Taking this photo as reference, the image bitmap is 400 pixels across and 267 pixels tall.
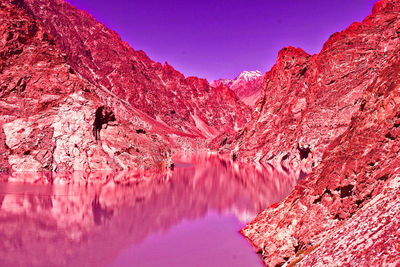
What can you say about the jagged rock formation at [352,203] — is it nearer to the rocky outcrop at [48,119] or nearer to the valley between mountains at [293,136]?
the valley between mountains at [293,136]

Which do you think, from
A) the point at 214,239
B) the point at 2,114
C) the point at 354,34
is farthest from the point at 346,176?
the point at 354,34

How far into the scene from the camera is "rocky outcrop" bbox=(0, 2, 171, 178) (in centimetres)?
4772

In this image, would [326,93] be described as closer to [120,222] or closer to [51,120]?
[120,222]

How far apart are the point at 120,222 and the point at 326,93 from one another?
2025 inches

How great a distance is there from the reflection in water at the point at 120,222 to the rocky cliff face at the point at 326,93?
22.9 meters

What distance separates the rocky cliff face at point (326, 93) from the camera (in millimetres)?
49688

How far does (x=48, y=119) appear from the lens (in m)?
51.6

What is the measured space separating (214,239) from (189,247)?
2.12 m

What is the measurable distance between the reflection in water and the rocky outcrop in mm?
16056

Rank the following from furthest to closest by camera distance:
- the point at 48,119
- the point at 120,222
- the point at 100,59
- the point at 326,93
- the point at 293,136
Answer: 1. the point at 100,59
2. the point at 293,136
3. the point at 326,93
4. the point at 48,119
5. the point at 120,222

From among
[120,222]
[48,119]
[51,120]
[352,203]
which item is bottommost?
[120,222]

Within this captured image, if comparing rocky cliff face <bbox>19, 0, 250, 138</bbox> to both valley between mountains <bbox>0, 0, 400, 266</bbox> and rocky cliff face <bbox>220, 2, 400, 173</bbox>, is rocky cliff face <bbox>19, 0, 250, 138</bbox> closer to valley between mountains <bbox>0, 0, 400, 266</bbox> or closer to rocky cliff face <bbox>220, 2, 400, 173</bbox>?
valley between mountains <bbox>0, 0, 400, 266</bbox>

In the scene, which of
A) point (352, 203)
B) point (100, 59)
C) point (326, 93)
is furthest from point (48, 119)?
point (100, 59)

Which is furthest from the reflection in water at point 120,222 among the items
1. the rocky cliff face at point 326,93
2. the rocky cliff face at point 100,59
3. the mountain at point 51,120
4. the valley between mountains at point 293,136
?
the rocky cliff face at point 100,59
